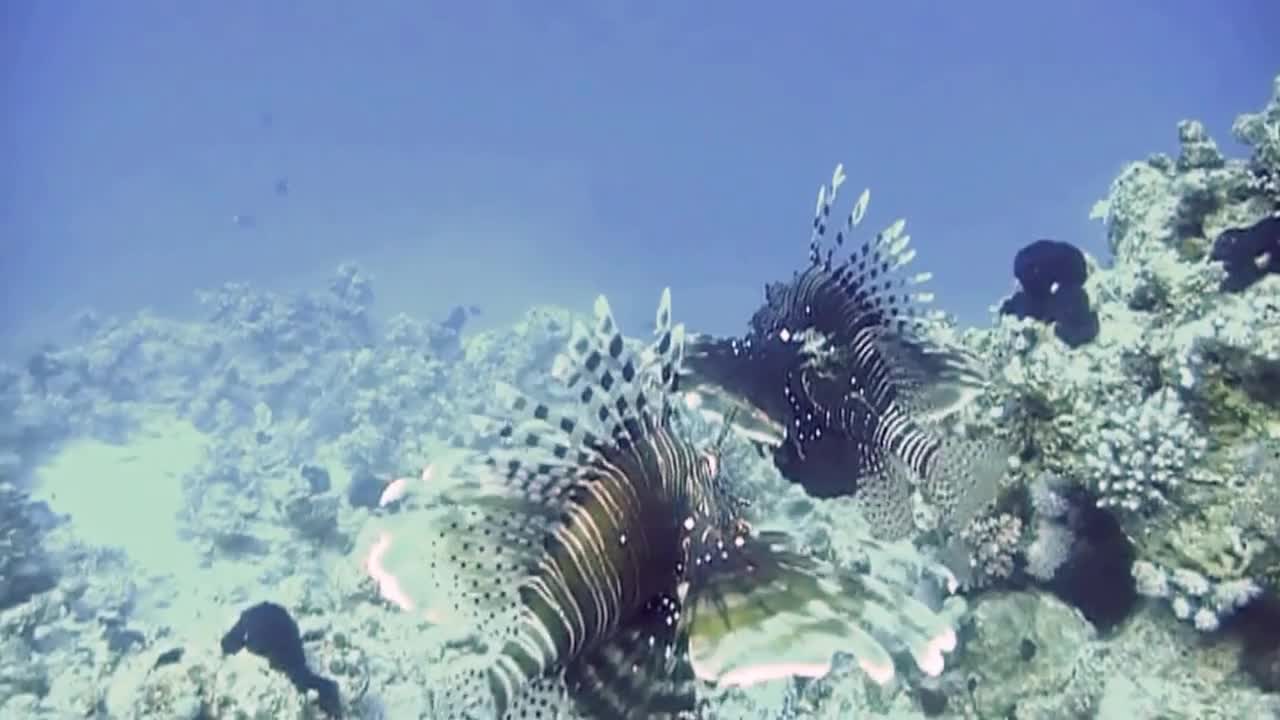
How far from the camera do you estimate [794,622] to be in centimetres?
237

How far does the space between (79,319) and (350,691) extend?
95.8 feet

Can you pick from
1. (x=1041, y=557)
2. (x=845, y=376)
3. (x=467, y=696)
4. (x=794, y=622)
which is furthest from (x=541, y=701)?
(x=1041, y=557)

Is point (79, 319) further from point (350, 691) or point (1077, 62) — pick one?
point (1077, 62)

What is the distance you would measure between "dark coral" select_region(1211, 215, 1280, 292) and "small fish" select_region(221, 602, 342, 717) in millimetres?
5282

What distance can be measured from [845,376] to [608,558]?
1821 millimetres

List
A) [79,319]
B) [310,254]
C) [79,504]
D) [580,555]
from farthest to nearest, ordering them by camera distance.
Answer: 1. [310,254]
2. [79,319]
3. [79,504]
4. [580,555]

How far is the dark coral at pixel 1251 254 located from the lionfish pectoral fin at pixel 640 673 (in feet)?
13.4

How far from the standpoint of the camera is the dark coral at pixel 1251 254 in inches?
202

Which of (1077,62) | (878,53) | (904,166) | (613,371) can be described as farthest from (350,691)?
(1077,62)

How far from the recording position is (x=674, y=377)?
263 centimetres

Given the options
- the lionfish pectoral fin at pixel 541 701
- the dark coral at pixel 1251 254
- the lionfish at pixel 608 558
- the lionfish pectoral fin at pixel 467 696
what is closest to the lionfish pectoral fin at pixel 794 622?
the lionfish at pixel 608 558

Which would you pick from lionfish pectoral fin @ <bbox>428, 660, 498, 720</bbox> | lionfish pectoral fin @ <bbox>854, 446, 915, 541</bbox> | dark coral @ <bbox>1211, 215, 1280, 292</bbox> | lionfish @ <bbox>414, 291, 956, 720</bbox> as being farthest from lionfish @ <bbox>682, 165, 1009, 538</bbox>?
dark coral @ <bbox>1211, 215, 1280, 292</bbox>

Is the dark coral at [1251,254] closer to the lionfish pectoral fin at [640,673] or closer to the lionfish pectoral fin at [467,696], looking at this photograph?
the lionfish pectoral fin at [640,673]

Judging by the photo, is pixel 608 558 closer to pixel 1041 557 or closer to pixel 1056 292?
pixel 1041 557
